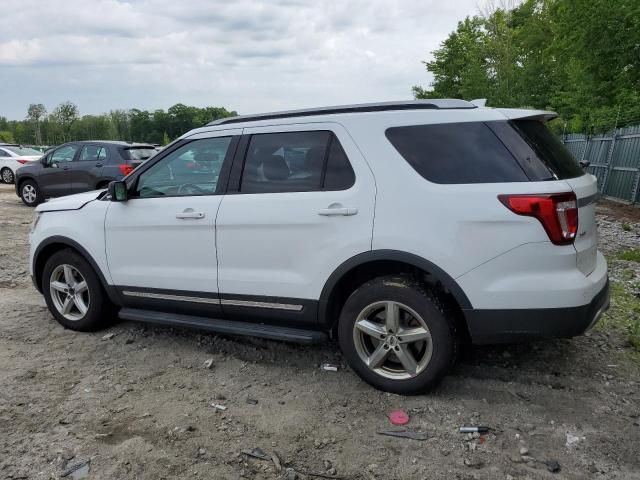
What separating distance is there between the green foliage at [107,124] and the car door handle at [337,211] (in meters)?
84.9

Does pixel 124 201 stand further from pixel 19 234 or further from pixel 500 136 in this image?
pixel 19 234

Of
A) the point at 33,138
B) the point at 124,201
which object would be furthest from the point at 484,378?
the point at 33,138

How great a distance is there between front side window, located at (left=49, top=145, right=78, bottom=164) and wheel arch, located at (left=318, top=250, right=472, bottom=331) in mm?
11384

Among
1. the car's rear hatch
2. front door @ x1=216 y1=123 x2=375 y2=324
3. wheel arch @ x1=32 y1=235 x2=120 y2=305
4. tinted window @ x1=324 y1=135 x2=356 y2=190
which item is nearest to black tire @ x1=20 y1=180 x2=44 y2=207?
wheel arch @ x1=32 y1=235 x2=120 y2=305

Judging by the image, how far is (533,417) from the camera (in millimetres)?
3297

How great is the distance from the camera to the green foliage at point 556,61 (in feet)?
31.6

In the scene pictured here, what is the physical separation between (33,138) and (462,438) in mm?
97439

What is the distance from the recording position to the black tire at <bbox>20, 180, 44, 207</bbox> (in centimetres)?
1430

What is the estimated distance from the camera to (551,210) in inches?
121

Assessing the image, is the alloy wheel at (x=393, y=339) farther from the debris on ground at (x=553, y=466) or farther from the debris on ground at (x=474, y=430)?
the debris on ground at (x=553, y=466)

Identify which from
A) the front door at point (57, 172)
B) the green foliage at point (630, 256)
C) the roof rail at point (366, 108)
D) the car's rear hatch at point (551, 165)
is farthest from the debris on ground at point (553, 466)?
the front door at point (57, 172)

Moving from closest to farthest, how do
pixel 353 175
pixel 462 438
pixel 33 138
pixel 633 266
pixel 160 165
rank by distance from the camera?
pixel 462 438 < pixel 353 175 < pixel 160 165 < pixel 633 266 < pixel 33 138

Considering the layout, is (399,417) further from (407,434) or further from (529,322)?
(529,322)

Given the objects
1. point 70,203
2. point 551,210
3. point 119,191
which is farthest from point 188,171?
point 551,210
